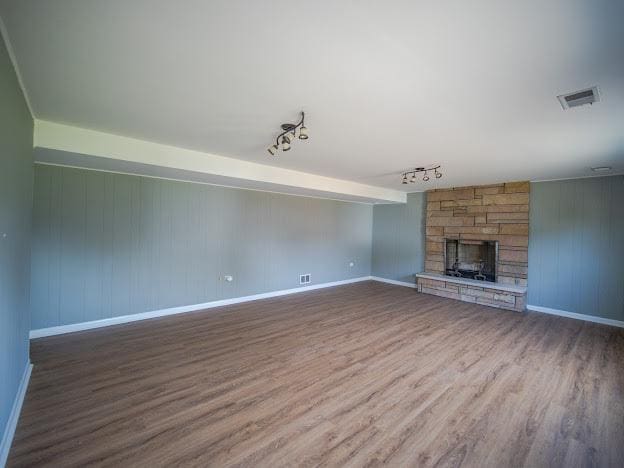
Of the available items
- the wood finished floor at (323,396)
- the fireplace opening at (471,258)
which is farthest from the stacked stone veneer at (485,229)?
the wood finished floor at (323,396)

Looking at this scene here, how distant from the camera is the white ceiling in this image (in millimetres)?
1312

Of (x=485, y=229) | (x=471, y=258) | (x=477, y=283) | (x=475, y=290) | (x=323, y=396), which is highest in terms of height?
(x=485, y=229)

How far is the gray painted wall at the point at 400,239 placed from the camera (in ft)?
22.5

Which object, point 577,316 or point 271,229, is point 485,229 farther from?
point 271,229

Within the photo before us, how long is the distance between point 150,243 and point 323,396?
132 inches

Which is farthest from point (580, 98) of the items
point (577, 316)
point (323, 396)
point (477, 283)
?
point (577, 316)

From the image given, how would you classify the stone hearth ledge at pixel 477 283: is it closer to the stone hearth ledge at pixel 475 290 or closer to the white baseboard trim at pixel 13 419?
the stone hearth ledge at pixel 475 290

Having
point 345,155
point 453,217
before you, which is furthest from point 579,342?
point 345,155

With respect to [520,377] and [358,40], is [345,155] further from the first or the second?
[520,377]

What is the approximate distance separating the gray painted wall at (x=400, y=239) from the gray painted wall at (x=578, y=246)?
2205 millimetres

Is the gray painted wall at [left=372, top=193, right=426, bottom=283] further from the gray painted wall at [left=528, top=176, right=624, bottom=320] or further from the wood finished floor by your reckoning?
the wood finished floor

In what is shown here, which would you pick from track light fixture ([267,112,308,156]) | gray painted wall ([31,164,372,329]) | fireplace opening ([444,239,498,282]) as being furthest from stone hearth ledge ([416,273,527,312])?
track light fixture ([267,112,308,156])

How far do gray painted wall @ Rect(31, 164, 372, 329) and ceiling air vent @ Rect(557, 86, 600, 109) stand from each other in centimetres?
445

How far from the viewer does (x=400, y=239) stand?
7.21 metres
